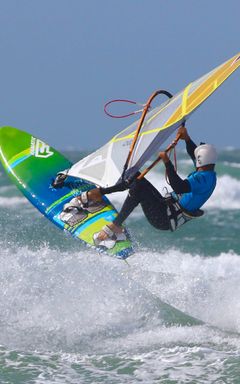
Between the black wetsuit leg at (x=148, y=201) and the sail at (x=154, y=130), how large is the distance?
16 cm

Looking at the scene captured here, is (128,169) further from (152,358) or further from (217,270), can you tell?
(217,270)

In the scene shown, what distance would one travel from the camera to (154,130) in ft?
26.6

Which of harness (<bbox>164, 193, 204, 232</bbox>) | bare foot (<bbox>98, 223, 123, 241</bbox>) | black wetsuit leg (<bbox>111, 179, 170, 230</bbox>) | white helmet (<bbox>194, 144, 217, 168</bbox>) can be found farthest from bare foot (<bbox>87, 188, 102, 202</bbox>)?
white helmet (<bbox>194, 144, 217, 168</bbox>)

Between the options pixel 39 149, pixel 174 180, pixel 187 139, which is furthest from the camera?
pixel 39 149

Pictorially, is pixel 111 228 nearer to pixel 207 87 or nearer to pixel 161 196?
pixel 161 196

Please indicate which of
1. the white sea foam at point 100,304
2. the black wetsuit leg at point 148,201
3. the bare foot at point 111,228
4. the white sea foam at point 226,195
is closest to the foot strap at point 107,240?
the bare foot at point 111,228

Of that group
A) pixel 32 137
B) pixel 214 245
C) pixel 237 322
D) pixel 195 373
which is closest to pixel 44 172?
pixel 32 137

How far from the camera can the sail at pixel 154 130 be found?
7945 mm

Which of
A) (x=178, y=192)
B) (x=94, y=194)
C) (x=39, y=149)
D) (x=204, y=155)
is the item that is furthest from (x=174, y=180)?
(x=39, y=149)

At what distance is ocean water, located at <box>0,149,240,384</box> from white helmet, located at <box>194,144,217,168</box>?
4.45 ft

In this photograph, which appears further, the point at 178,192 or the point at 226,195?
the point at 226,195

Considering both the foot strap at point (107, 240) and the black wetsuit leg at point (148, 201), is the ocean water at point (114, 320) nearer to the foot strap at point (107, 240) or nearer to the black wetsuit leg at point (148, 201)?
the foot strap at point (107, 240)

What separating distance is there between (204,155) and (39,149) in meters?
2.92

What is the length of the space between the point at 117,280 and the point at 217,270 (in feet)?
10.4
